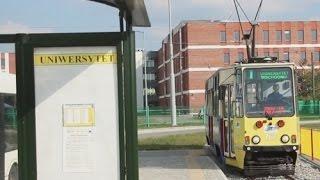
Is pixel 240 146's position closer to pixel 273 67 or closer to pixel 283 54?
pixel 273 67

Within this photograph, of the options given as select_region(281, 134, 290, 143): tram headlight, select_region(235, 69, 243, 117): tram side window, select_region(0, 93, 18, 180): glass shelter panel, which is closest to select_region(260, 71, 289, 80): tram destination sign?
select_region(235, 69, 243, 117): tram side window

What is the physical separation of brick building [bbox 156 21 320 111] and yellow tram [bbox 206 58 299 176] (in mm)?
83036

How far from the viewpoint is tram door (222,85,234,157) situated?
18.4 m

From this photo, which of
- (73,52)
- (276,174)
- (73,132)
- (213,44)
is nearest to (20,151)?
(73,132)

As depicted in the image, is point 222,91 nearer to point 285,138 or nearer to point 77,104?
point 285,138

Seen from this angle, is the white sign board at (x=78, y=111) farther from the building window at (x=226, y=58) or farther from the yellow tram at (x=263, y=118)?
the building window at (x=226, y=58)

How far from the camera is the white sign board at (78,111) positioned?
632cm

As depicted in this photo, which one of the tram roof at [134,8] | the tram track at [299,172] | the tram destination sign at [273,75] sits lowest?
the tram track at [299,172]

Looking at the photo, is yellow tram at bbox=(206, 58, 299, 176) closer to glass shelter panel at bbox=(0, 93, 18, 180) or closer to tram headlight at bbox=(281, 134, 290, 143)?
tram headlight at bbox=(281, 134, 290, 143)

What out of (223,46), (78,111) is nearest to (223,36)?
(223,46)

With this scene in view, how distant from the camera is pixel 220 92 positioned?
1997 cm

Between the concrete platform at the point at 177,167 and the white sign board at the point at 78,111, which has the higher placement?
the white sign board at the point at 78,111

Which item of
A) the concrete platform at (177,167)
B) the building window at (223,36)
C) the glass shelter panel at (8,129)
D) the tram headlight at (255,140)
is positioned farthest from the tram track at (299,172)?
the building window at (223,36)

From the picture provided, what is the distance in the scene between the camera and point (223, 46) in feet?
344
